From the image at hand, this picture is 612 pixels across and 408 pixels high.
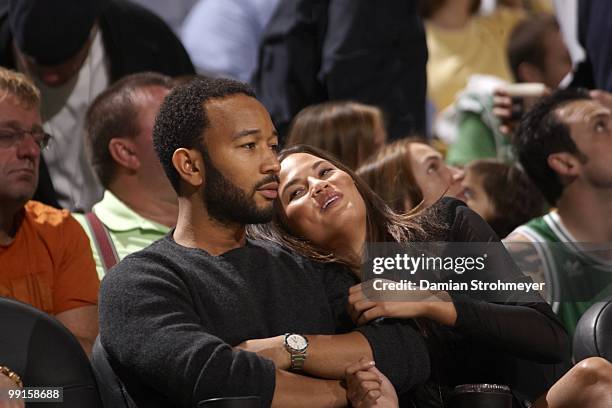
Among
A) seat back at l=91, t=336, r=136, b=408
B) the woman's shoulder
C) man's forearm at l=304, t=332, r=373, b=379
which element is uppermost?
the woman's shoulder

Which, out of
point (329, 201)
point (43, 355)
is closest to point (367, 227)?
point (329, 201)

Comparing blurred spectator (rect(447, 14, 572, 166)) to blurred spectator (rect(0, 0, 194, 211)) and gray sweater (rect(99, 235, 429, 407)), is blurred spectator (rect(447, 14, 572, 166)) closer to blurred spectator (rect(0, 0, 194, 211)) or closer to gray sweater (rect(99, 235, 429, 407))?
blurred spectator (rect(0, 0, 194, 211))

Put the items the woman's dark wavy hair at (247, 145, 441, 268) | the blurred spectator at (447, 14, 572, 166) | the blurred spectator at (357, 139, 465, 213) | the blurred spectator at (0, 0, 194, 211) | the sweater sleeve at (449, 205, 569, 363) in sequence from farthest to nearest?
the blurred spectator at (447, 14, 572, 166) < the blurred spectator at (0, 0, 194, 211) < the blurred spectator at (357, 139, 465, 213) < the woman's dark wavy hair at (247, 145, 441, 268) < the sweater sleeve at (449, 205, 569, 363)

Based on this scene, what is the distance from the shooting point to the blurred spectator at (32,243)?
3.04 m

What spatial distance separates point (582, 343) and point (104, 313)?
1096 mm

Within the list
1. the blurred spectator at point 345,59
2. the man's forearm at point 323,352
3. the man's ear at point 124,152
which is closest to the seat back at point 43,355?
the man's forearm at point 323,352

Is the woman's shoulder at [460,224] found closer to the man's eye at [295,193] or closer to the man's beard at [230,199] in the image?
the man's eye at [295,193]

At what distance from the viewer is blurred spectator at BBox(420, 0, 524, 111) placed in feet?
17.8

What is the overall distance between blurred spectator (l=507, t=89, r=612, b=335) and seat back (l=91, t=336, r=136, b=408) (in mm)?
1373

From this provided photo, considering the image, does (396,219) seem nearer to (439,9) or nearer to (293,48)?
(293,48)

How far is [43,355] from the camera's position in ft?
8.03

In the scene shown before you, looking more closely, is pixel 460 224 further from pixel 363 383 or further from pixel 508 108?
pixel 508 108

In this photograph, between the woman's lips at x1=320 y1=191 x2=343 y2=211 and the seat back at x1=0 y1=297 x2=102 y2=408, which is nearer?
the seat back at x1=0 y1=297 x2=102 y2=408

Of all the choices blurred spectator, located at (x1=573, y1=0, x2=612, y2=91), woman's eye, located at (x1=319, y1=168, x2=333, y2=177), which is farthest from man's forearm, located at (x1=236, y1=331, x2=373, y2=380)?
blurred spectator, located at (x1=573, y1=0, x2=612, y2=91)
